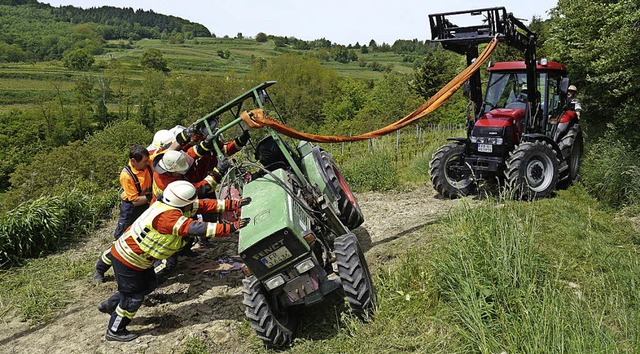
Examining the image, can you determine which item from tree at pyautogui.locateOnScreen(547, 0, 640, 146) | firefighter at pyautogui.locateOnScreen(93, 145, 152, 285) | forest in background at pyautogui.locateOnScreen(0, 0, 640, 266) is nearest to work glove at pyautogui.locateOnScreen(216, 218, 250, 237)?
firefighter at pyautogui.locateOnScreen(93, 145, 152, 285)

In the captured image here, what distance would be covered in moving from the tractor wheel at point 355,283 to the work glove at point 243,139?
2328 mm

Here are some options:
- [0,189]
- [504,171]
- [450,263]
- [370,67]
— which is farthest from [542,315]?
[370,67]

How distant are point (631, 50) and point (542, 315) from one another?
20.0 ft

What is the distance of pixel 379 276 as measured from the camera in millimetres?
5004

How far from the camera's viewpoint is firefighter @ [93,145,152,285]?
241 inches

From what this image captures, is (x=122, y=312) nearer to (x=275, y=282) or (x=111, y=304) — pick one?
(x=111, y=304)

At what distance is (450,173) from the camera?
8.29m

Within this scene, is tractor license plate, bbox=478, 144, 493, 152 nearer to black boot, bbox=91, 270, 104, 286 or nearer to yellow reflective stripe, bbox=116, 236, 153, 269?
yellow reflective stripe, bbox=116, 236, 153, 269

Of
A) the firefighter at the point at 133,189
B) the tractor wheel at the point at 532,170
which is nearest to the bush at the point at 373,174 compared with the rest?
the tractor wheel at the point at 532,170

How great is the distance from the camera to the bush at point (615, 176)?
7.00 m

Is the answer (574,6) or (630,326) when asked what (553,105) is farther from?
(630,326)

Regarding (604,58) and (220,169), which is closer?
(220,169)

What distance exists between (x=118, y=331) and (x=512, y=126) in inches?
245

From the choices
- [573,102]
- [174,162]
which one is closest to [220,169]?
[174,162]
